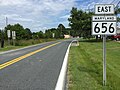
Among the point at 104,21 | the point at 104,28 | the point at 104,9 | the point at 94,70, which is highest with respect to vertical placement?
the point at 104,9

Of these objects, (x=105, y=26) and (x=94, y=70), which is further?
(x=94, y=70)

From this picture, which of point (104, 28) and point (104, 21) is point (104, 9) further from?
point (104, 28)

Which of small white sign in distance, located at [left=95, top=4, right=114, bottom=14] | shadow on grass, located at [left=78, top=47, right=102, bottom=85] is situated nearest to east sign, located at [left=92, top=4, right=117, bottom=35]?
small white sign in distance, located at [left=95, top=4, right=114, bottom=14]

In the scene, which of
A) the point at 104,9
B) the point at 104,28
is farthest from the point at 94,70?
the point at 104,9

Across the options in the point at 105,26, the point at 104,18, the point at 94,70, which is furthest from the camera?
the point at 94,70

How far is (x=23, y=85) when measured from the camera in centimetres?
845

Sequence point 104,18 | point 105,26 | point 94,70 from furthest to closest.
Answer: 1. point 94,70
2. point 104,18
3. point 105,26

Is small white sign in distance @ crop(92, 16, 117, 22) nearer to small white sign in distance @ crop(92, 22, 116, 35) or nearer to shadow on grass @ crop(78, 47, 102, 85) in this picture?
small white sign in distance @ crop(92, 22, 116, 35)

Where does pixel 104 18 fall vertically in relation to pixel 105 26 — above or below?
above

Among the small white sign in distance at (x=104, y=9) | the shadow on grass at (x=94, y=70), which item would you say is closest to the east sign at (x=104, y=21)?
the small white sign in distance at (x=104, y=9)

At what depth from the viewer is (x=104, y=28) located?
26.7ft

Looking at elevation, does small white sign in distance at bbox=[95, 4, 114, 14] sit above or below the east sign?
above

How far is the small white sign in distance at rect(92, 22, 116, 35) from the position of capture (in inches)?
319

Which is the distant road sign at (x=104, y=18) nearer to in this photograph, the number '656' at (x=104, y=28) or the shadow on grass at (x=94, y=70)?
the number '656' at (x=104, y=28)
